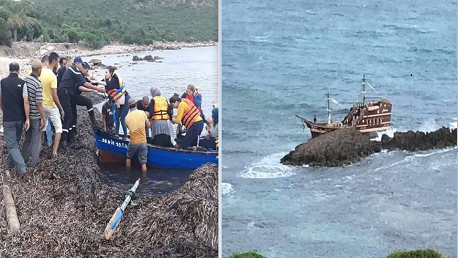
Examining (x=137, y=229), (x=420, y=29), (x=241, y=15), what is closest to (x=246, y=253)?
(x=137, y=229)

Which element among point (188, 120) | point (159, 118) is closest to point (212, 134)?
point (188, 120)

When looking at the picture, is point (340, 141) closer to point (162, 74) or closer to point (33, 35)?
point (162, 74)

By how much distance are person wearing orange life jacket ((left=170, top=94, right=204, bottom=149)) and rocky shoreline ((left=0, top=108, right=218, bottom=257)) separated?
0.30 m

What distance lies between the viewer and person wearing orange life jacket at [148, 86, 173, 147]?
5781mm

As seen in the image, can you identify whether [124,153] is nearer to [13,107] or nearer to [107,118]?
[107,118]

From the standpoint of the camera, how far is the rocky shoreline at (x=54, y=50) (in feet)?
18.5

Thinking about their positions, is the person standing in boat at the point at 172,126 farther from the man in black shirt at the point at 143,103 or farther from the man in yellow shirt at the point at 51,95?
the man in yellow shirt at the point at 51,95

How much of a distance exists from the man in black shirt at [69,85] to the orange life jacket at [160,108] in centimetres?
62

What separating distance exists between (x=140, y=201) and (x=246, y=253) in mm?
1125

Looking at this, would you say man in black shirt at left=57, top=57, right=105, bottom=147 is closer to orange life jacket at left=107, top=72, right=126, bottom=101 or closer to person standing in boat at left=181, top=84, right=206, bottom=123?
orange life jacket at left=107, top=72, right=126, bottom=101

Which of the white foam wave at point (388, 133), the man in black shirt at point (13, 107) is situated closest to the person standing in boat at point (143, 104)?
the man in black shirt at point (13, 107)

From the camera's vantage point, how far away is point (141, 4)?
5766mm

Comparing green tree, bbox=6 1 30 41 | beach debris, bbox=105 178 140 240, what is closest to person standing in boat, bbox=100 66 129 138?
beach debris, bbox=105 178 140 240

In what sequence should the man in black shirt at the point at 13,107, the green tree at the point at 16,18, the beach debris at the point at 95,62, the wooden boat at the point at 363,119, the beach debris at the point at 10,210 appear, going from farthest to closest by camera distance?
the wooden boat at the point at 363,119, the beach debris at the point at 95,62, the green tree at the point at 16,18, the man in black shirt at the point at 13,107, the beach debris at the point at 10,210
